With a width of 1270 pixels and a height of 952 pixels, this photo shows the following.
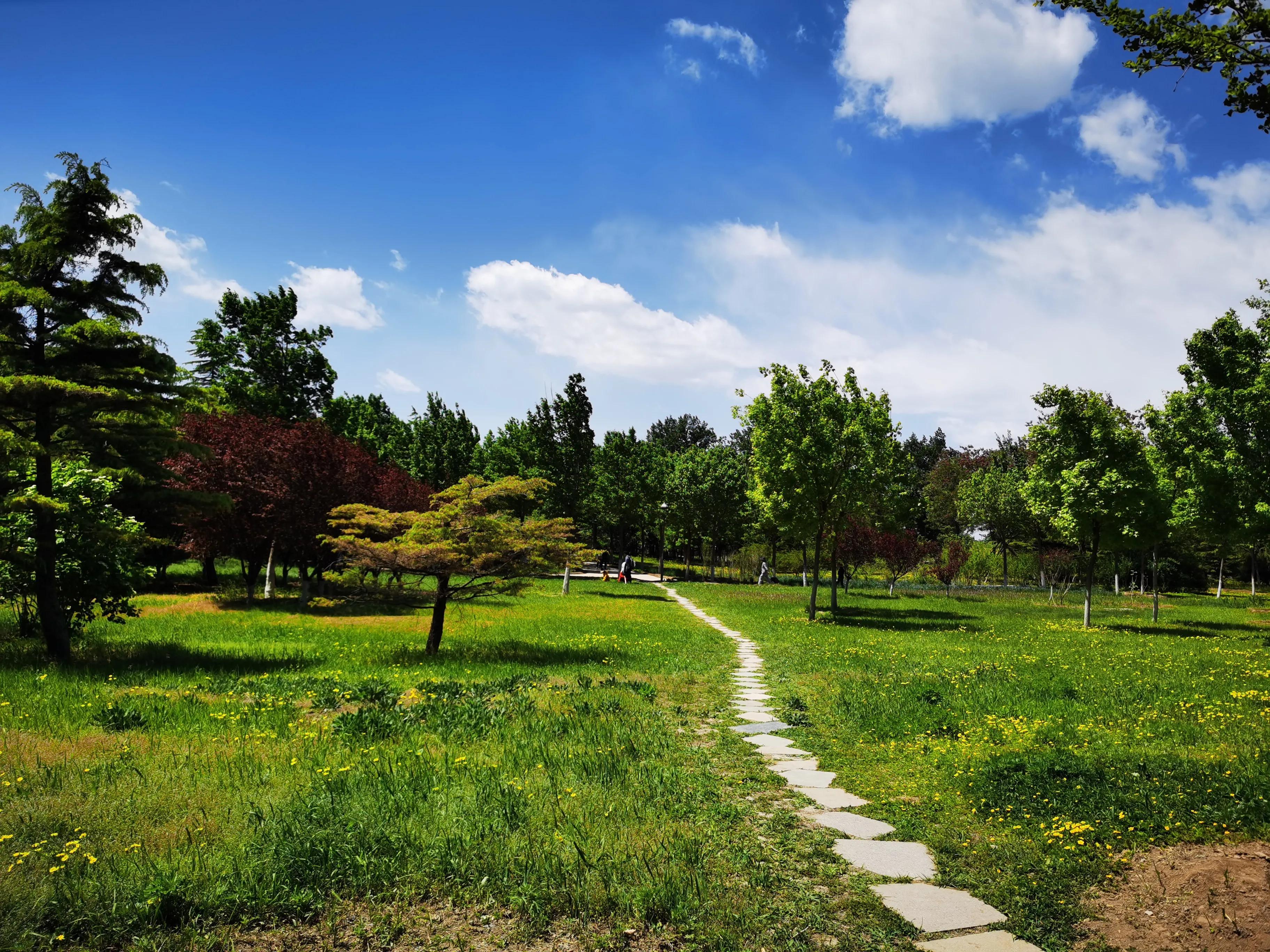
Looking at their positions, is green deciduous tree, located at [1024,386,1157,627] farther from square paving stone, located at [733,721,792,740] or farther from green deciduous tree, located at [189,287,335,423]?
Answer: green deciduous tree, located at [189,287,335,423]

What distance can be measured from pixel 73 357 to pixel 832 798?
13256 millimetres

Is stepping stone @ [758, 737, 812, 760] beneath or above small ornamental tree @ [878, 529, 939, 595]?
beneath

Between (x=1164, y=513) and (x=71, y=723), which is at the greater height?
(x=1164, y=513)

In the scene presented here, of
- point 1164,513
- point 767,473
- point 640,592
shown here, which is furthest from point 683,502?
point 1164,513

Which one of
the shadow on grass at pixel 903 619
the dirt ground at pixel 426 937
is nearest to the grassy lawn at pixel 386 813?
the dirt ground at pixel 426 937

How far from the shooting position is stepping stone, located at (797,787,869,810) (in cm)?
589

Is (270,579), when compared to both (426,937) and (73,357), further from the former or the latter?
(426,937)

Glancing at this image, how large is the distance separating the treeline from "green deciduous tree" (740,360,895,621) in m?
0.08

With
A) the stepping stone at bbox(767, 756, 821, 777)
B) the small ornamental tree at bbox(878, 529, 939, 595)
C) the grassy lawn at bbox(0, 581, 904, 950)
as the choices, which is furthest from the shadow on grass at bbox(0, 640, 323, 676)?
the small ornamental tree at bbox(878, 529, 939, 595)

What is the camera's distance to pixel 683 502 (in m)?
47.1

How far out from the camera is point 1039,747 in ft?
23.7

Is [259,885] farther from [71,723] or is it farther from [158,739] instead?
[71,723]

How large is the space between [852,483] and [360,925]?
74.0ft

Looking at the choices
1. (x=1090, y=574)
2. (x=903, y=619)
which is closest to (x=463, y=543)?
(x=903, y=619)
